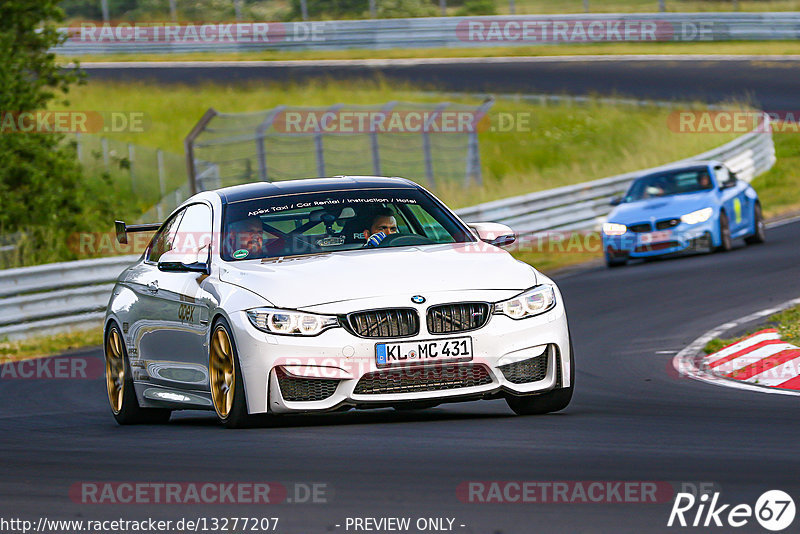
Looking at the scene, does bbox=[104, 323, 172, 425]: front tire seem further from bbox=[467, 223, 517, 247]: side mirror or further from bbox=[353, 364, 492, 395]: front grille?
bbox=[353, 364, 492, 395]: front grille

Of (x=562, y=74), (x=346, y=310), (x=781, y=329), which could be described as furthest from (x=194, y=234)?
(x=562, y=74)

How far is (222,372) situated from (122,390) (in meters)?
1.97

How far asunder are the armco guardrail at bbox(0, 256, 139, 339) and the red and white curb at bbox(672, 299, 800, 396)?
8.04m

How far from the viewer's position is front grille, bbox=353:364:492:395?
7.76 m

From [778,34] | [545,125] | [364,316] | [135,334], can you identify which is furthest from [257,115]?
[778,34]

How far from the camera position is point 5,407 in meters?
11.7

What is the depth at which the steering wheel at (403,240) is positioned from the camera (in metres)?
8.78

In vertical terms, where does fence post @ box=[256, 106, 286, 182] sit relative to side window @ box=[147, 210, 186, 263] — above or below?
below

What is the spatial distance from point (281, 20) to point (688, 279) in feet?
101

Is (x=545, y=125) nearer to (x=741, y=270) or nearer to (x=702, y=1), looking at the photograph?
(x=702, y=1)

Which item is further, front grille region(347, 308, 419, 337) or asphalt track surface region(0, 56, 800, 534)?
front grille region(347, 308, 419, 337)

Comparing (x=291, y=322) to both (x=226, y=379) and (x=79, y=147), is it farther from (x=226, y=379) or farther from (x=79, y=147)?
(x=79, y=147)

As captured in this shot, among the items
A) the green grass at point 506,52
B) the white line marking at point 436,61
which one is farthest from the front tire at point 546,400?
the green grass at point 506,52

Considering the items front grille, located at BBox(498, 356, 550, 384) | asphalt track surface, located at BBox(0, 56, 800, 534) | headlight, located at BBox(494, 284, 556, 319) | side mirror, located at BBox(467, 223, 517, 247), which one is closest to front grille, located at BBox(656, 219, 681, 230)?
asphalt track surface, located at BBox(0, 56, 800, 534)
